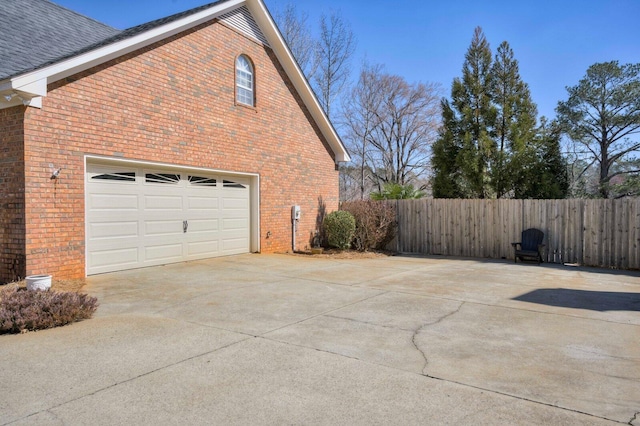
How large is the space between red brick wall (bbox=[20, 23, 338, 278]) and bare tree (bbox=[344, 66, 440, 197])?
576 inches

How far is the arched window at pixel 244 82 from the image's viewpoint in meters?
12.3

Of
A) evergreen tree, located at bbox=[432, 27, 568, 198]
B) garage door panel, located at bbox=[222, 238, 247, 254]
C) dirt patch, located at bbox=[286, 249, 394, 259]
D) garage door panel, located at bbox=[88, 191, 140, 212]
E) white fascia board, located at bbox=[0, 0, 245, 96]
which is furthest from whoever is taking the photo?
evergreen tree, located at bbox=[432, 27, 568, 198]

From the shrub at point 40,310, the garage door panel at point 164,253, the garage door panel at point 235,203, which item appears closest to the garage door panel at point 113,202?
the garage door panel at point 164,253

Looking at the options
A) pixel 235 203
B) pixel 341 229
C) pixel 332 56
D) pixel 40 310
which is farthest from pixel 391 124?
pixel 40 310

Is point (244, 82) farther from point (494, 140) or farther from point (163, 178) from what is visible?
point (494, 140)

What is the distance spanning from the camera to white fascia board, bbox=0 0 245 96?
23.6 ft

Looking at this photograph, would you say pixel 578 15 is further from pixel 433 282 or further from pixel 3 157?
pixel 3 157

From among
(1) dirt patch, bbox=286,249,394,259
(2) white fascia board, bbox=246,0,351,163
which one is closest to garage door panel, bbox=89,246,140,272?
(1) dirt patch, bbox=286,249,394,259

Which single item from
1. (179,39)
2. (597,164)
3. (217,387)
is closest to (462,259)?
(179,39)

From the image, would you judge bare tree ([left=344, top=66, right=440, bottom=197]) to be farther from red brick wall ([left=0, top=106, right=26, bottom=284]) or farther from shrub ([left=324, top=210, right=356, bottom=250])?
red brick wall ([left=0, top=106, right=26, bottom=284])

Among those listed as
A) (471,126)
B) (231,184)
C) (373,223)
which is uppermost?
(471,126)

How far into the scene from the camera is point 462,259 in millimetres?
13156

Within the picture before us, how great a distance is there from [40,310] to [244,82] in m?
8.93

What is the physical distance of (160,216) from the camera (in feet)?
33.5
